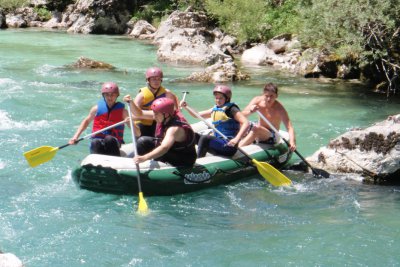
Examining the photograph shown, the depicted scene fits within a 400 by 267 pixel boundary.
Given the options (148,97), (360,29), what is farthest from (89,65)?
(148,97)

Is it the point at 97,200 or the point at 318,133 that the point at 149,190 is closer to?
the point at 97,200

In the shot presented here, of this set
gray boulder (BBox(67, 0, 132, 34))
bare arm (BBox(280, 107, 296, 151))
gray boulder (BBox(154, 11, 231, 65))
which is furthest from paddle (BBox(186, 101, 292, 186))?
gray boulder (BBox(67, 0, 132, 34))

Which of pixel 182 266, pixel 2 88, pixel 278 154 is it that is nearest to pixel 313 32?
pixel 278 154

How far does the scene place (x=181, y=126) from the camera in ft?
20.4

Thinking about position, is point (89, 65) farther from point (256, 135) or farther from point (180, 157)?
point (180, 157)

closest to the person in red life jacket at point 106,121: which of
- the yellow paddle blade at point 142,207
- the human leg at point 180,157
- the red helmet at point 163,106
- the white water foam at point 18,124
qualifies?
the human leg at point 180,157

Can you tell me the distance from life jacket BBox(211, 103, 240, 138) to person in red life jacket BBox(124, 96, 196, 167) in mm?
742

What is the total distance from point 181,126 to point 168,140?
0.22 meters

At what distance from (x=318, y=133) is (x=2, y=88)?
712 centimetres

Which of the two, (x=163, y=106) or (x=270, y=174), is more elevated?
(x=163, y=106)

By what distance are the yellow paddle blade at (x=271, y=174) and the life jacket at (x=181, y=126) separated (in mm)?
971

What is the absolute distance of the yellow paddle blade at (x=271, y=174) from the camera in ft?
22.4

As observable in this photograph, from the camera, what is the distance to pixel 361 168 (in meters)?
7.33

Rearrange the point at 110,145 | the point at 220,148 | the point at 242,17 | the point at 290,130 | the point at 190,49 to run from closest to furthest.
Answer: the point at 110,145, the point at 220,148, the point at 290,130, the point at 190,49, the point at 242,17
